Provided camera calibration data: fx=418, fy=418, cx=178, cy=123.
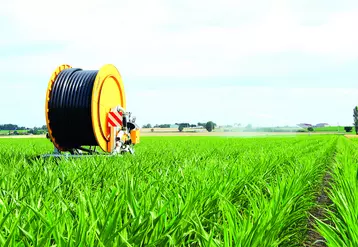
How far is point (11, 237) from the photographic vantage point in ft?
6.11

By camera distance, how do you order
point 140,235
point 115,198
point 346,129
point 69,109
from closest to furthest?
1. point 140,235
2. point 115,198
3. point 69,109
4. point 346,129

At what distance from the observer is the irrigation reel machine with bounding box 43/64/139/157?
9102 mm

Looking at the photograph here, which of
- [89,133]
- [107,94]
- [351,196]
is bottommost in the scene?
[351,196]

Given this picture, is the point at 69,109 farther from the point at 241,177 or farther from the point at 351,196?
the point at 351,196

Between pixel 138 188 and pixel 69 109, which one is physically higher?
pixel 69 109

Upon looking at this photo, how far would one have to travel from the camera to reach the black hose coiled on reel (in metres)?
9.09

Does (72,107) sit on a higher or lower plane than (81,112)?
higher

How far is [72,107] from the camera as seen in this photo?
9.17 meters

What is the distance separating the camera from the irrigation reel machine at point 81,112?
9102mm

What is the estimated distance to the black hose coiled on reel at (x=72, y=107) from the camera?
9.09 meters

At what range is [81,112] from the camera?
909cm

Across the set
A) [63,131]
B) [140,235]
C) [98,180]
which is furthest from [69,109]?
[140,235]

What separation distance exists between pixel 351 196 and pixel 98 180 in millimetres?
2667

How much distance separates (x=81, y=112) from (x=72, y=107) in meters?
0.26
